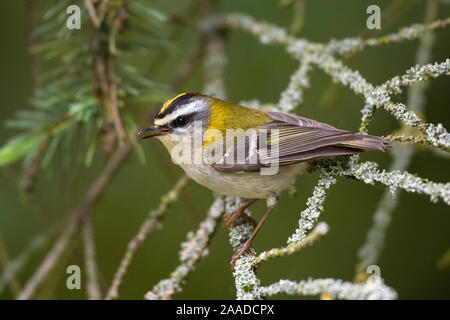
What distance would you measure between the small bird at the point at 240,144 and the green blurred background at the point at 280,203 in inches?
15.6

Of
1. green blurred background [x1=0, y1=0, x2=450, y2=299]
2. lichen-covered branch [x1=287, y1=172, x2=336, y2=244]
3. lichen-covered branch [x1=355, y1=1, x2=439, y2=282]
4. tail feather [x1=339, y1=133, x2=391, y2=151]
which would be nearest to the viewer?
lichen-covered branch [x1=287, y1=172, x2=336, y2=244]

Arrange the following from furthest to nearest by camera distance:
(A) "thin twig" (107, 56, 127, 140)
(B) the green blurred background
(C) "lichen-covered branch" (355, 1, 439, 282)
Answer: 1. (B) the green blurred background
2. (C) "lichen-covered branch" (355, 1, 439, 282)
3. (A) "thin twig" (107, 56, 127, 140)

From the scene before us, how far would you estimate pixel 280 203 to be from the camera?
241cm

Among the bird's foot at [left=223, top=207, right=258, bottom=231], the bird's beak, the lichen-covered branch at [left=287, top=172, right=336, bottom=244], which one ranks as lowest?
the lichen-covered branch at [left=287, top=172, right=336, bottom=244]

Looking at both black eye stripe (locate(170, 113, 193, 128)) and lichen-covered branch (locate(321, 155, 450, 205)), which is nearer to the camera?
lichen-covered branch (locate(321, 155, 450, 205))

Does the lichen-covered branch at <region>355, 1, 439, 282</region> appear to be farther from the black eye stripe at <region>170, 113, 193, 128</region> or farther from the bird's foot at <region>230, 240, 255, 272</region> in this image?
the black eye stripe at <region>170, 113, 193, 128</region>

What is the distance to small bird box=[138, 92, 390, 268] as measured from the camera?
1483 mm

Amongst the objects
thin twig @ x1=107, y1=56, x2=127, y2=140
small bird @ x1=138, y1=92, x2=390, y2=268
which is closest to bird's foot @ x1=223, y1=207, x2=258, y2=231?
small bird @ x1=138, y1=92, x2=390, y2=268

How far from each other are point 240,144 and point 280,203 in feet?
2.85

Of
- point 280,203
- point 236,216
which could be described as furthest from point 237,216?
point 280,203

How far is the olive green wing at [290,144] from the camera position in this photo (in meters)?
1.34

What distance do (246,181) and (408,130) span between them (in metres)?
0.56
